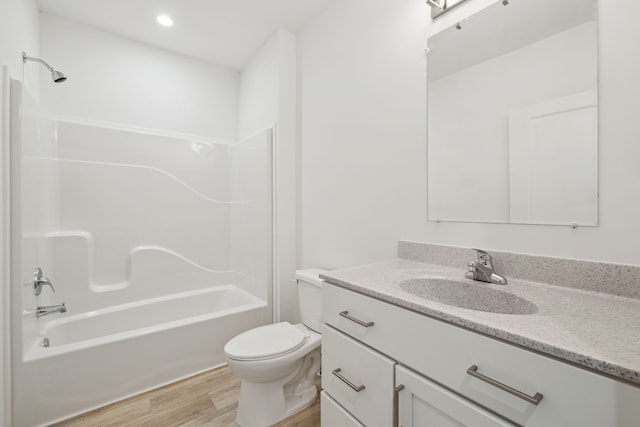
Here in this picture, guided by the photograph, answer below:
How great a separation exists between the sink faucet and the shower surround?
62.6 inches

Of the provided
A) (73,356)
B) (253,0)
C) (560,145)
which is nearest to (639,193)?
(560,145)

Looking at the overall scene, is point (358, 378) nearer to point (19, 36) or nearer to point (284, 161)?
point (284, 161)

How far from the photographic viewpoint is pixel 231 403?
1.66m

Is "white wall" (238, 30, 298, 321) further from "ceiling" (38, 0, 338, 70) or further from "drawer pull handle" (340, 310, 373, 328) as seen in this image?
"drawer pull handle" (340, 310, 373, 328)

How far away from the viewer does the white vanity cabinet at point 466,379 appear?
52cm

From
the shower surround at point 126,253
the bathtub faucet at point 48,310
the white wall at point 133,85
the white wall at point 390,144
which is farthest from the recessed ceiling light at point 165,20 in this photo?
the bathtub faucet at point 48,310

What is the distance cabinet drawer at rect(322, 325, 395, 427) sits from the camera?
0.91m

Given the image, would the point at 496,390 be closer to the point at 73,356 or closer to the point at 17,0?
the point at 73,356

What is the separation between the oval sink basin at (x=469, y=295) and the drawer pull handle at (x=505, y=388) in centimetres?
32

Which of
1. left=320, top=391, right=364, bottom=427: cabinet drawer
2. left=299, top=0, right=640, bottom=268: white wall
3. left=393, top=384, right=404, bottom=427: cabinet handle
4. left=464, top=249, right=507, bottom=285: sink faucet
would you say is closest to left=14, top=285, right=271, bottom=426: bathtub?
left=299, top=0, right=640, bottom=268: white wall

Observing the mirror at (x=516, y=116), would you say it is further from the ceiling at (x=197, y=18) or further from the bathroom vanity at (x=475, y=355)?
the ceiling at (x=197, y=18)

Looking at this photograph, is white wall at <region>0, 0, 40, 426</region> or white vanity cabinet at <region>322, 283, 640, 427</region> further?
white wall at <region>0, 0, 40, 426</region>

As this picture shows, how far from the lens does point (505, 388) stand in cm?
61

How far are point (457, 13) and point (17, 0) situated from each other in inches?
91.3
